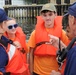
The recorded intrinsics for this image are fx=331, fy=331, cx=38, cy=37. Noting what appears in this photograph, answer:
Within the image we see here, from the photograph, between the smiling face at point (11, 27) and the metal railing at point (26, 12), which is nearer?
the smiling face at point (11, 27)

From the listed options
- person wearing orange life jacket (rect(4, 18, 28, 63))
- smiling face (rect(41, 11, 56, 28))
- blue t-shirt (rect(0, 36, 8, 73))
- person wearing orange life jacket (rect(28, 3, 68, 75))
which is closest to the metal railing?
person wearing orange life jacket (rect(4, 18, 28, 63))

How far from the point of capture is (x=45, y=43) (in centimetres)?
436

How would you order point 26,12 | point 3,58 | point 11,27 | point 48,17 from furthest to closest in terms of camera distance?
point 26,12 < point 11,27 < point 48,17 < point 3,58

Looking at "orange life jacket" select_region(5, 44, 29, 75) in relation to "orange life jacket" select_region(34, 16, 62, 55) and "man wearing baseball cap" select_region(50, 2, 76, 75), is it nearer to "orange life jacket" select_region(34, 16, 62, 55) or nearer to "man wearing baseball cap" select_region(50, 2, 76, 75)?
"man wearing baseball cap" select_region(50, 2, 76, 75)

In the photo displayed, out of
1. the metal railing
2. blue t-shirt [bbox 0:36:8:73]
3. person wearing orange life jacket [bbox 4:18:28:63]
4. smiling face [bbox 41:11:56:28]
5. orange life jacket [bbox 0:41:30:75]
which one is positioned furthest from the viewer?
the metal railing

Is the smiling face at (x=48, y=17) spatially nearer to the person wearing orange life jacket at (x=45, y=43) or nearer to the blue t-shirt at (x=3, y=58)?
the person wearing orange life jacket at (x=45, y=43)

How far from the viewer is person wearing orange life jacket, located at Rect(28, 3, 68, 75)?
14.0 ft

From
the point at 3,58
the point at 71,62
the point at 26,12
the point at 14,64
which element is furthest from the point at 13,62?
the point at 26,12

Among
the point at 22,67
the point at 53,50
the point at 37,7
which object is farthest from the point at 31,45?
the point at 37,7

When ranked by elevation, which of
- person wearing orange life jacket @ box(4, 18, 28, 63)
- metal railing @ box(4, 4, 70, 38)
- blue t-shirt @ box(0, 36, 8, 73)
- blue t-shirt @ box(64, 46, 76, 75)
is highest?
blue t-shirt @ box(64, 46, 76, 75)

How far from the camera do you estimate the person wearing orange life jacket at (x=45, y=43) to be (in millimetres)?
4262

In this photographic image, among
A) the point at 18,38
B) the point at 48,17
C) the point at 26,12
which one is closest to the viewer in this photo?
the point at 48,17

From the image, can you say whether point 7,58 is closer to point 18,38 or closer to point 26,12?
point 18,38

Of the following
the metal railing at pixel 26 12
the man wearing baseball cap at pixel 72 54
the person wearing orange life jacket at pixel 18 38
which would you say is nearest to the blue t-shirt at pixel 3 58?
the man wearing baseball cap at pixel 72 54
